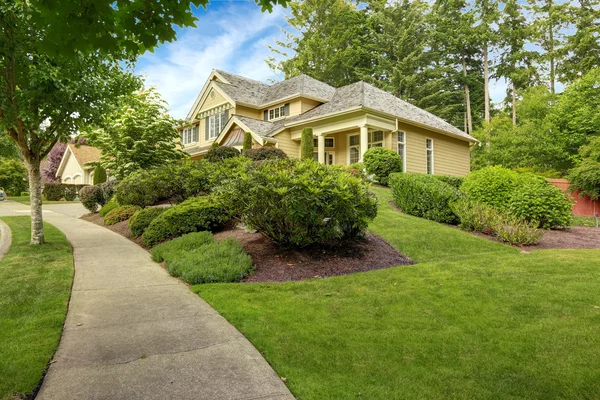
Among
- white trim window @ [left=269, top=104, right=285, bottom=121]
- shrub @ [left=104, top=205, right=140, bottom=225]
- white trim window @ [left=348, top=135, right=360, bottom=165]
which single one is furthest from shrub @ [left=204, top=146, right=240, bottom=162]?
white trim window @ [left=269, top=104, right=285, bottom=121]

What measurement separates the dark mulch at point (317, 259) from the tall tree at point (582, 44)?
32.6 meters

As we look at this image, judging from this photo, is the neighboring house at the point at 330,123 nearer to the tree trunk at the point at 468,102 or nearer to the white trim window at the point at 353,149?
the white trim window at the point at 353,149

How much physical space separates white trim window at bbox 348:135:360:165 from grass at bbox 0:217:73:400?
15.8 meters

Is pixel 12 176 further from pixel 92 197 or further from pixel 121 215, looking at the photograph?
pixel 121 215

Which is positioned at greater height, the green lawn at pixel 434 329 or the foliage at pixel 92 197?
the foliage at pixel 92 197

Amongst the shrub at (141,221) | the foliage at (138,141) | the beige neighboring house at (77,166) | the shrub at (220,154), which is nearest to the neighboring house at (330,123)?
the foliage at (138,141)

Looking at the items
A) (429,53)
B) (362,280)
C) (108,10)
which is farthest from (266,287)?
(429,53)

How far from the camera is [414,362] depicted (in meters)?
3.10

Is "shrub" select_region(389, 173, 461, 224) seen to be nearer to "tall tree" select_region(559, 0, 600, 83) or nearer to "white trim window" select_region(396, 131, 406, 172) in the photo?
"white trim window" select_region(396, 131, 406, 172)

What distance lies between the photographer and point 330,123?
1986 centimetres

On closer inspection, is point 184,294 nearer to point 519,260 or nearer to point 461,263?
point 461,263

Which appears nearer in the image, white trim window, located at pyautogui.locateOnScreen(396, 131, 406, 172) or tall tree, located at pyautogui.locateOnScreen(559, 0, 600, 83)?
white trim window, located at pyautogui.locateOnScreen(396, 131, 406, 172)

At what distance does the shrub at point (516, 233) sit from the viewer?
→ 28.0ft

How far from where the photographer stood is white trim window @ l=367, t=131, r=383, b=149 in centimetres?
2028
